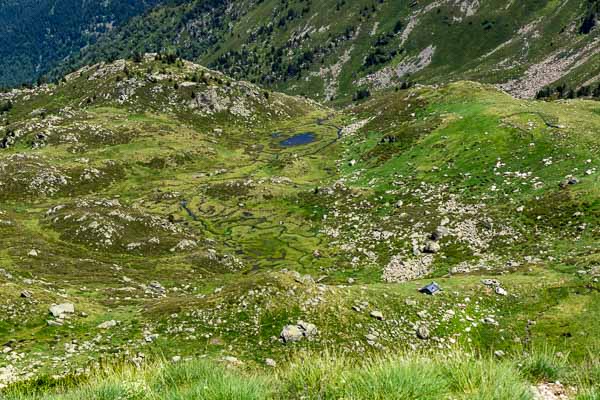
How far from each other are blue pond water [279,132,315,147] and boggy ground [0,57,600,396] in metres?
2.37

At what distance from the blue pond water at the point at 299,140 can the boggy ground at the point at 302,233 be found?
2370 millimetres

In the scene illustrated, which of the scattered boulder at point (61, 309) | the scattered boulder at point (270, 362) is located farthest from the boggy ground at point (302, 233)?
the scattered boulder at point (270, 362)

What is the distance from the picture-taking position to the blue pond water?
142 metres

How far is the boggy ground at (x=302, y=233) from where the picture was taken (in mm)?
27797

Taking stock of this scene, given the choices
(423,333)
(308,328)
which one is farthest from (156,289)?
(423,333)

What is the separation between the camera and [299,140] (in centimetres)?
14525

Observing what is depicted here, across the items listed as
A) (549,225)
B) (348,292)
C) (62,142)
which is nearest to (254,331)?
(348,292)

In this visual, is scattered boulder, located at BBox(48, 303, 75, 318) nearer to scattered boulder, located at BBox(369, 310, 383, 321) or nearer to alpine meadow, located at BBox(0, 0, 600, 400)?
alpine meadow, located at BBox(0, 0, 600, 400)

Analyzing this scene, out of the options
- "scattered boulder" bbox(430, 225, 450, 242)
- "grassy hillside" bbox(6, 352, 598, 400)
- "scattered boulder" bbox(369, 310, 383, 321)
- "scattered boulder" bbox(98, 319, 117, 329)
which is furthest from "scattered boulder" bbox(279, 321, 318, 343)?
"scattered boulder" bbox(430, 225, 450, 242)

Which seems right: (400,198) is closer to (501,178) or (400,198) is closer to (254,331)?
(501,178)

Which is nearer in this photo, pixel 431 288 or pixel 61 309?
pixel 61 309

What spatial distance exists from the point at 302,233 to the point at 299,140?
7366 cm

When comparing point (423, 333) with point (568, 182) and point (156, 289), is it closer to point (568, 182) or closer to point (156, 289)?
point (156, 289)

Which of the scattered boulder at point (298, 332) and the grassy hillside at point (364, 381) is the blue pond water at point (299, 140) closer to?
the scattered boulder at point (298, 332)
